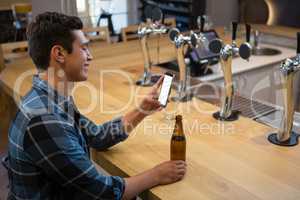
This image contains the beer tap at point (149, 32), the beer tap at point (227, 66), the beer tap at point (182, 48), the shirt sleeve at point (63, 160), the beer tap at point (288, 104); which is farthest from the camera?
the beer tap at point (149, 32)

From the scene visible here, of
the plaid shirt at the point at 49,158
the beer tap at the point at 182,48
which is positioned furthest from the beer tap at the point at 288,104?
the plaid shirt at the point at 49,158

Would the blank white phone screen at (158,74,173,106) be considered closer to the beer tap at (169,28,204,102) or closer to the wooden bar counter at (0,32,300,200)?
the wooden bar counter at (0,32,300,200)

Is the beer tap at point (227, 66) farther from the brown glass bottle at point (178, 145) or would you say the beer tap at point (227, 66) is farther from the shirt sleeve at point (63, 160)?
the shirt sleeve at point (63, 160)

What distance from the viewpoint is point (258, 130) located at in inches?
57.5

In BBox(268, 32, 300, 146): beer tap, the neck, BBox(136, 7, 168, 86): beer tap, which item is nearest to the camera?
the neck

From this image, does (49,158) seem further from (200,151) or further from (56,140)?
(200,151)

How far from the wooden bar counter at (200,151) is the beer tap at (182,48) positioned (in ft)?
0.19

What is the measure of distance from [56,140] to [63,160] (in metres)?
0.06

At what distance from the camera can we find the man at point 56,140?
1.02 meters

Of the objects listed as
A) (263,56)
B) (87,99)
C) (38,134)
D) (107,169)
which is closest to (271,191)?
(107,169)

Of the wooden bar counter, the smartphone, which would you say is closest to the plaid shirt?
the wooden bar counter

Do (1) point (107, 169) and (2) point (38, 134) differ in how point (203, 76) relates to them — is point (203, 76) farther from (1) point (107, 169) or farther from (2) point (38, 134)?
(2) point (38, 134)

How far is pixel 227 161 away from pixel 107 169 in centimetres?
41

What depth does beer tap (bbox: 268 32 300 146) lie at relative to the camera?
4.23 ft
